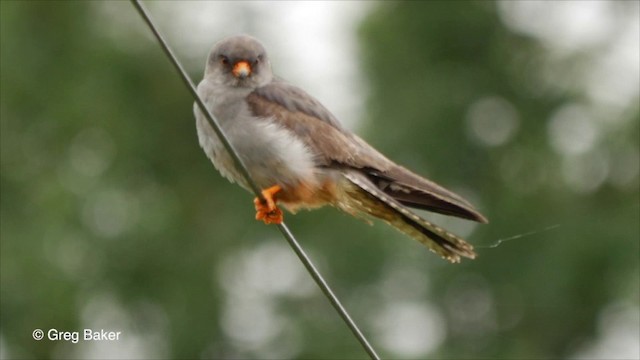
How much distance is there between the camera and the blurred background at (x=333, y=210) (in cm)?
1523

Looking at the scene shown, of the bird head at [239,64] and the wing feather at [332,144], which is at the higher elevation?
→ the bird head at [239,64]

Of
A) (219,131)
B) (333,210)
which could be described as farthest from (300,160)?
(333,210)

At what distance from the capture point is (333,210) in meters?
16.1

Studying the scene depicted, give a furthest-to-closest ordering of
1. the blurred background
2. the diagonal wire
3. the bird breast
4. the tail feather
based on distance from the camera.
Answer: the blurred background
the bird breast
the tail feather
the diagonal wire

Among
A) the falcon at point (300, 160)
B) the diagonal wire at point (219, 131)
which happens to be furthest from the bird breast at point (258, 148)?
the diagonal wire at point (219, 131)

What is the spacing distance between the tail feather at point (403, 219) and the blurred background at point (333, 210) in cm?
798

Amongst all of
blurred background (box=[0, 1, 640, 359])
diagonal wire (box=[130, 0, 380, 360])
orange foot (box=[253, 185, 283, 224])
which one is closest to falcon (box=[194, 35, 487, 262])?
orange foot (box=[253, 185, 283, 224])

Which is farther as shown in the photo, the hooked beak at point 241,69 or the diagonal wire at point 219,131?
the hooked beak at point 241,69

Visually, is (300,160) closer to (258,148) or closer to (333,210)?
(258,148)

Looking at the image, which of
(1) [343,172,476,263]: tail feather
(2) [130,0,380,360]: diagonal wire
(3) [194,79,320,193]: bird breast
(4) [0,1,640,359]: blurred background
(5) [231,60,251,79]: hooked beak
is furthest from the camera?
(4) [0,1,640,359]: blurred background

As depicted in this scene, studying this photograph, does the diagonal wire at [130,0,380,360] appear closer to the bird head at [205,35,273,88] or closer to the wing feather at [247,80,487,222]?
the wing feather at [247,80,487,222]

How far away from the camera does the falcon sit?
6.27m

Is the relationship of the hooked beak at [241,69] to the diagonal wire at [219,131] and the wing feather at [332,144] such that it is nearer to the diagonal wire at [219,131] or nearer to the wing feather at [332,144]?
the wing feather at [332,144]

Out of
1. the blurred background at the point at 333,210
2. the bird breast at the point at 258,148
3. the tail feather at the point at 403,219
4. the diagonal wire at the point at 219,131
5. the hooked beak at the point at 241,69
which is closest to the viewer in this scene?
the diagonal wire at the point at 219,131
